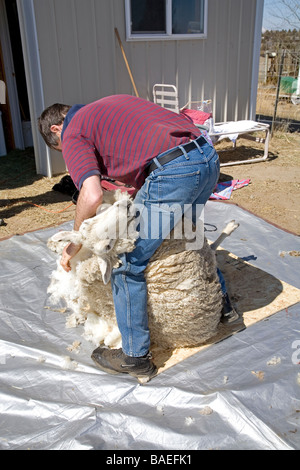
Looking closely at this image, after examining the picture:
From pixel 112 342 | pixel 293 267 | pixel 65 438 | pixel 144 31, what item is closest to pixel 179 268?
pixel 112 342

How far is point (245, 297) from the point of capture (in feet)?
8.27

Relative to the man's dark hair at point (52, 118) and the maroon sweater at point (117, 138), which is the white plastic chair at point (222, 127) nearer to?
the man's dark hair at point (52, 118)

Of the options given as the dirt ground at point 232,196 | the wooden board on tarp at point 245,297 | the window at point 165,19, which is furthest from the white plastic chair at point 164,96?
the wooden board on tarp at point 245,297

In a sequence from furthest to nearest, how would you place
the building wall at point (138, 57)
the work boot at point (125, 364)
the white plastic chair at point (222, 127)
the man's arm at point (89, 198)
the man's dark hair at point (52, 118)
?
1. the white plastic chair at point (222, 127)
2. the building wall at point (138, 57)
3. the man's dark hair at point (52, 118)
4. the work boot at point (125, 364)
5. the man's arm at point (89, 198)

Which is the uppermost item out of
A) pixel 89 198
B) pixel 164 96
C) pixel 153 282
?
pixel 89 198

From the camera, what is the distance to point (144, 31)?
228 inches

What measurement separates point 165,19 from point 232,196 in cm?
311

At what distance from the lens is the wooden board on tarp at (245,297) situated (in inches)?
83.0

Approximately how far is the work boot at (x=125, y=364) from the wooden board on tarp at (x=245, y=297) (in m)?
0.09

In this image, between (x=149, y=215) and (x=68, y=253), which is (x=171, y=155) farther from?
(x=68, y=253)

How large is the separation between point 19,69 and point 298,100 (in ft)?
23.9

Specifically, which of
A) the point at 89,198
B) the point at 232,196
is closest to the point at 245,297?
the point at 89,198

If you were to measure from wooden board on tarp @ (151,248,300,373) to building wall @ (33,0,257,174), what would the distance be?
349 centimetres

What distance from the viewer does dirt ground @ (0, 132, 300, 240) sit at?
13.3ft
